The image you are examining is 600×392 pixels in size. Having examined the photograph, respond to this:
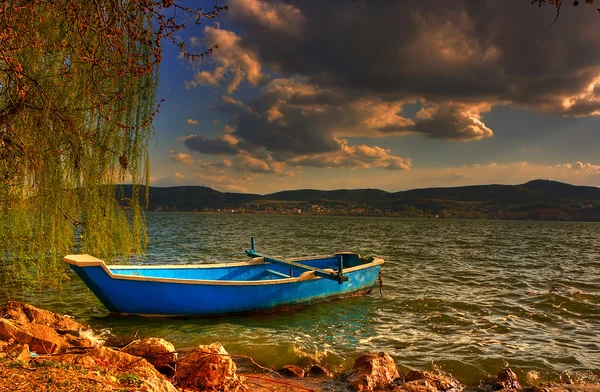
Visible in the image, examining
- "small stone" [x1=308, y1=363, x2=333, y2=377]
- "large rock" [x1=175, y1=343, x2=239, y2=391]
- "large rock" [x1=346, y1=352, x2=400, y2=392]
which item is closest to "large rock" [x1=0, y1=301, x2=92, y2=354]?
"large rock" [x1=175, y1=343, x2=239, y2=391]

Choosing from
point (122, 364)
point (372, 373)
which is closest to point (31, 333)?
point (122, 364)

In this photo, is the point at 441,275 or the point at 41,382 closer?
the point at 41,382

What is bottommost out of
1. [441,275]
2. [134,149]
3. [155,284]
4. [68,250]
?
[441,275]

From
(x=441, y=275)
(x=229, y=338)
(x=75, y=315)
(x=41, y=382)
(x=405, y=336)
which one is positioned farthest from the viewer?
(x=441, y=275)

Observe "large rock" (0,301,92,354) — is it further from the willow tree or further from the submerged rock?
the submerged rock

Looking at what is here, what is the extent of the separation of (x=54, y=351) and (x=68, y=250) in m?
4.13

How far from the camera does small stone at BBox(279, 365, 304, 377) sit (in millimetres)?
7281

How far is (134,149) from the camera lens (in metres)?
8.96

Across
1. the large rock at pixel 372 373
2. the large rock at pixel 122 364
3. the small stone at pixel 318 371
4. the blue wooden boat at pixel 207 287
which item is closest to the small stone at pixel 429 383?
the large rock at pixel 372 373

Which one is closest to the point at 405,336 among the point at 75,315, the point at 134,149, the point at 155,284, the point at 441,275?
the point at 155,284

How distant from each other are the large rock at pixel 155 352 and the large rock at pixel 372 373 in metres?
3.10

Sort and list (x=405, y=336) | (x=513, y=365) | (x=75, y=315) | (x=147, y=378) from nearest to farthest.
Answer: (x=147, y=378) → (x=513, y=365) → (x=405, y=336) → (x=75, y=315)

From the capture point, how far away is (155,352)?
20.4ft

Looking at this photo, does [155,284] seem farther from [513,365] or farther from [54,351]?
[513,365]
